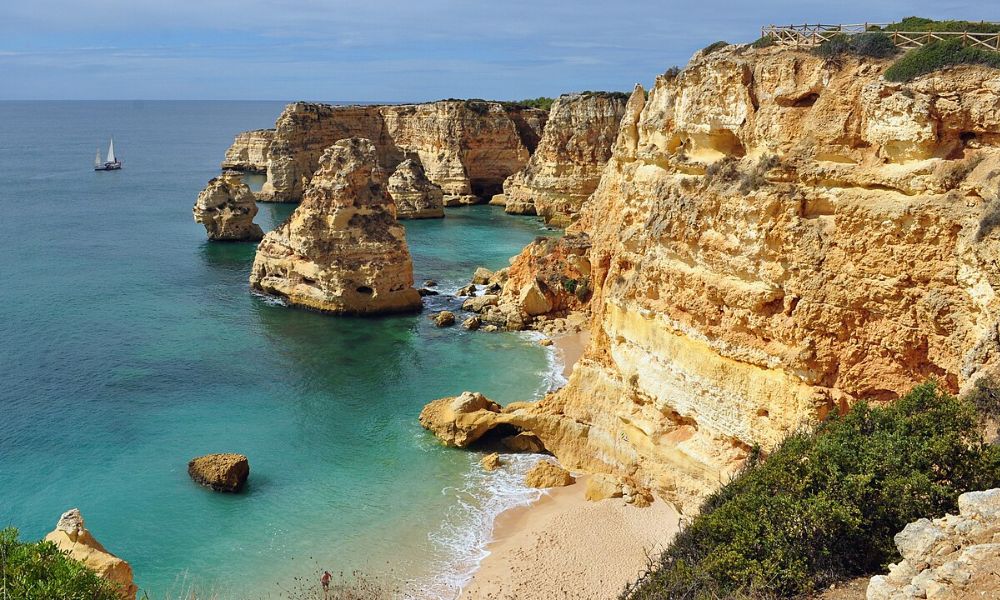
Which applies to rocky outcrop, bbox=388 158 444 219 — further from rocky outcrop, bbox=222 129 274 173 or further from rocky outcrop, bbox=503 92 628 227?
rocky outcrop, bbox=222 129 274 173

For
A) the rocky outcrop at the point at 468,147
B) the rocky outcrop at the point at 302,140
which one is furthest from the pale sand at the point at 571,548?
the rocky outcrop at the point at 302,140

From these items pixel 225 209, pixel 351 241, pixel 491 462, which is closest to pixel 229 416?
pixel 491 462

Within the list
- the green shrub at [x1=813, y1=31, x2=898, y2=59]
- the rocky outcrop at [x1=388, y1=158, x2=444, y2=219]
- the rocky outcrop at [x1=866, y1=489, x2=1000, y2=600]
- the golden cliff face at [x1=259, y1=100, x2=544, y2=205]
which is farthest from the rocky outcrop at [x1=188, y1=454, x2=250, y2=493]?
the golden cliff face at [x1=259, y1=100, x2=544, y2=205]

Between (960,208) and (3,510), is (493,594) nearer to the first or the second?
(960,208)

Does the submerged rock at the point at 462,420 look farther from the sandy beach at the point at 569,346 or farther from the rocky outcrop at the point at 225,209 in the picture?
the rocky outcrop at the point at 225,209

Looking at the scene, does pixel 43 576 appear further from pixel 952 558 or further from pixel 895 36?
pixel 895 36

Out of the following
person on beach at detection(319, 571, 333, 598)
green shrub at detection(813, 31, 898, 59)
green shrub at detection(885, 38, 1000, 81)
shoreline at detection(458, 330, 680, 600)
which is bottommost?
person on beach at detection(319, 571, 333, 598)

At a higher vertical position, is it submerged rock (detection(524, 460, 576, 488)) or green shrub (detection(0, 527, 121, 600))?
green shrub (detection(0, 527, 121, 600))
